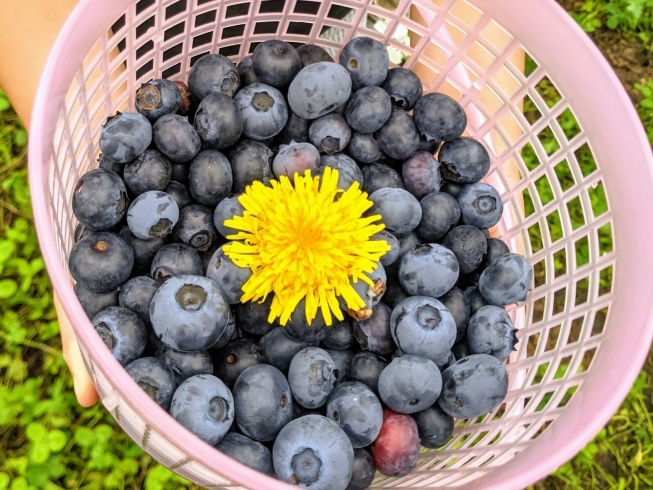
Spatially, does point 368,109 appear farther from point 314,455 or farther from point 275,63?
point 314,455

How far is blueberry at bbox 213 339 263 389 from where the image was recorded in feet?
3.49

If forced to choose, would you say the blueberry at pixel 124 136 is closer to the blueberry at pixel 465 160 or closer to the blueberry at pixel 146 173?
the blueberry at pixel 146 173

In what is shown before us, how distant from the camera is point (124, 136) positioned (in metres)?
1.04

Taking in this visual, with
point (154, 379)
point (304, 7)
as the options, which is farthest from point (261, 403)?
point (304, 7)

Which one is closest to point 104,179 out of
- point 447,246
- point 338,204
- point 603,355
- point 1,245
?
point 338,204

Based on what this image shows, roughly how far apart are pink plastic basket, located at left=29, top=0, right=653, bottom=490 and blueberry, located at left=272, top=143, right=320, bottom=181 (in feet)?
1.09

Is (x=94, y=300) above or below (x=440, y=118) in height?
below

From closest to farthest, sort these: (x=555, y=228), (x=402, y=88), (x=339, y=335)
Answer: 1. (x=339, y=335)
2. (x=402, y=88)
3. (x=555, y=228)

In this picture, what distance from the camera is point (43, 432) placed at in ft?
4.92

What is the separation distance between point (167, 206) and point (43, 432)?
0.86 m

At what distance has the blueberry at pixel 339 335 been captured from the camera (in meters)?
1.13

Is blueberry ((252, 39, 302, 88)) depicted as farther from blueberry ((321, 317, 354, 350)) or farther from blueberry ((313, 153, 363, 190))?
blueberry ((321, 317, 354, 350))

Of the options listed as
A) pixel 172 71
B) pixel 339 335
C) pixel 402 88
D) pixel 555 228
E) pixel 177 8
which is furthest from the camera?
pixel 555 228

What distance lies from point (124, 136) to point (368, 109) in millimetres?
484
